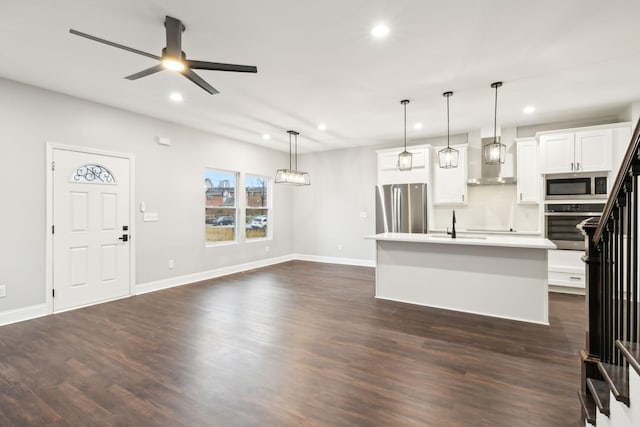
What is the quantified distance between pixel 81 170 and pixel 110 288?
174 cm

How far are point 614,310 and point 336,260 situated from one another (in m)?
6.19

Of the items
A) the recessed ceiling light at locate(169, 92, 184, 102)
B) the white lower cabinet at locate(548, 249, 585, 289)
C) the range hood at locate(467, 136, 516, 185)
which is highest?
the recessed ceiling light at locate(169, 92, 184, 102)

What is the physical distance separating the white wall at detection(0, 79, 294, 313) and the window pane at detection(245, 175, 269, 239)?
24cm

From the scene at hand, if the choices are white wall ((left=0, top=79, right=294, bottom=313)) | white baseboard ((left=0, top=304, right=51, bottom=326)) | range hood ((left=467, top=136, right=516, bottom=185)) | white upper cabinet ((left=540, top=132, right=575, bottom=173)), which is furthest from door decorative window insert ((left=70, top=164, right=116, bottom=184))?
white upper cabinet ((left=540, top=132, right=575, bottom=173))

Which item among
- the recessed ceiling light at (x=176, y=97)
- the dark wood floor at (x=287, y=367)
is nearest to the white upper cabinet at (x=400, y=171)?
the dark wood floor at (x=287, y=367)

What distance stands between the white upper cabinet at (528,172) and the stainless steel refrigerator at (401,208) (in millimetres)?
1580

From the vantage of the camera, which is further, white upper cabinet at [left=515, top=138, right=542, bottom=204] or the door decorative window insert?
white upper cabinet at [left=515, top=138, right=542, bottom=204]

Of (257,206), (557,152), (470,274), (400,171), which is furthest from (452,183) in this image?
(257,206)

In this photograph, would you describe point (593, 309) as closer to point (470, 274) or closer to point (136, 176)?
point (470, 274)

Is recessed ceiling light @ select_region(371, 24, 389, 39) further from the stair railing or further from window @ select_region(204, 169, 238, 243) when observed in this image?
window @ select_region(204, 169, 238, 243)

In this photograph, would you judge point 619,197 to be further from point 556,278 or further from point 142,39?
point 556,278

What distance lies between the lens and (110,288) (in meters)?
4.50

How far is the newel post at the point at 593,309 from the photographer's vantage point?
1782 millimetres

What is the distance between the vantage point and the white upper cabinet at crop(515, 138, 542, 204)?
5.16m
